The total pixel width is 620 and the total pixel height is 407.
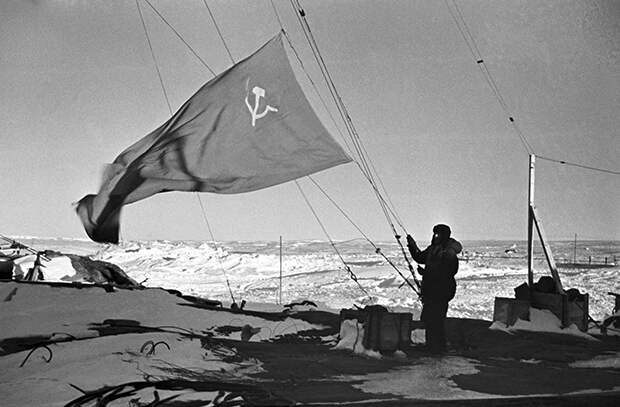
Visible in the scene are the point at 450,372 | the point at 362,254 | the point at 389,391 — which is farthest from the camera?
the point at 362,254

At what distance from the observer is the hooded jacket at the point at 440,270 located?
208 inches

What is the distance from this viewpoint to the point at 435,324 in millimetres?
5219

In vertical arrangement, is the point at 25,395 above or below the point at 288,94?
below

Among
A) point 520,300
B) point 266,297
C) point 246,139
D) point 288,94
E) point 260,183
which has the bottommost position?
point 266,297

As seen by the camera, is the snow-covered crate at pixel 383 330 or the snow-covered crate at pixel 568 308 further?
the snow-covered crate at pixel 568 308

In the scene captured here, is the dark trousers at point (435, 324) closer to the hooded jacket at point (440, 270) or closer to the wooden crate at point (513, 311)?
the hooded jacket at point (440, 270)

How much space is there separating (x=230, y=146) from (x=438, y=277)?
83.5 inches

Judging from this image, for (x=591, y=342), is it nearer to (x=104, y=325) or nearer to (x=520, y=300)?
(x=520, y=300)

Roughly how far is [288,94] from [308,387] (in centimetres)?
286

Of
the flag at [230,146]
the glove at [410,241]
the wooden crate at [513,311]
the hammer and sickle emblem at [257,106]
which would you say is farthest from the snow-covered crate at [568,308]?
the hammer and sickle emblem at [257,106]

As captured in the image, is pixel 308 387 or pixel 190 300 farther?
pixel 190 300

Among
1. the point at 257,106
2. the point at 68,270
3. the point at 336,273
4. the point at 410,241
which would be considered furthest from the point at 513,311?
the point at 336,273

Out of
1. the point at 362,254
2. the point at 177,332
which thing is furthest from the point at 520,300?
the point at 362,254

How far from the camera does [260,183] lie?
5121mm
